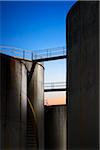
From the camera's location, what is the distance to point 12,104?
16828mm

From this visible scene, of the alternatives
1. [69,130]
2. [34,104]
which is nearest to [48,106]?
[34,104]

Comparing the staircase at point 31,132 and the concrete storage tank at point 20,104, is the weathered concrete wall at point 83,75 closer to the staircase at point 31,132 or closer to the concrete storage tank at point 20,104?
the concrete storage tank at point 20,104

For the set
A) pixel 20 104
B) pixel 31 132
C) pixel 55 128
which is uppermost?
pixel 20 104

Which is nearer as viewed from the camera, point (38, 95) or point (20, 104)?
point (20, 104)

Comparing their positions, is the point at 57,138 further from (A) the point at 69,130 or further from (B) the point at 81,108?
(B) the point at 81,108

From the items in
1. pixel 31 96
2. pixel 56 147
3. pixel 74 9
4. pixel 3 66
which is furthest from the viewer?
pixel 56 147

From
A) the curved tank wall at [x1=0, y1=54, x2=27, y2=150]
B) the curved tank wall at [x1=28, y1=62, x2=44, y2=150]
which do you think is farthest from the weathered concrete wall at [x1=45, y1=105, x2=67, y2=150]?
the curved tank wall at [x1=0, y1=54, x2=27, y2=150]

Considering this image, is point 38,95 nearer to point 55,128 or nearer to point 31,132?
point 31,132

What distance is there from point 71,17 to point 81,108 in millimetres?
4131

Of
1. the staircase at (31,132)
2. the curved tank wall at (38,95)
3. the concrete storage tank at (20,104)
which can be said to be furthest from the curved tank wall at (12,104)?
the curved tank wall at (38,95)

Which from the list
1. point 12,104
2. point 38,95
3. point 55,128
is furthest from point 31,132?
point 55,128

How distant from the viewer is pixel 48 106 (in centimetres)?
2434

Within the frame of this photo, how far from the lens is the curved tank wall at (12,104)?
16.1 metres

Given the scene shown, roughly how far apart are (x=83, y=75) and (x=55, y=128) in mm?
12108
